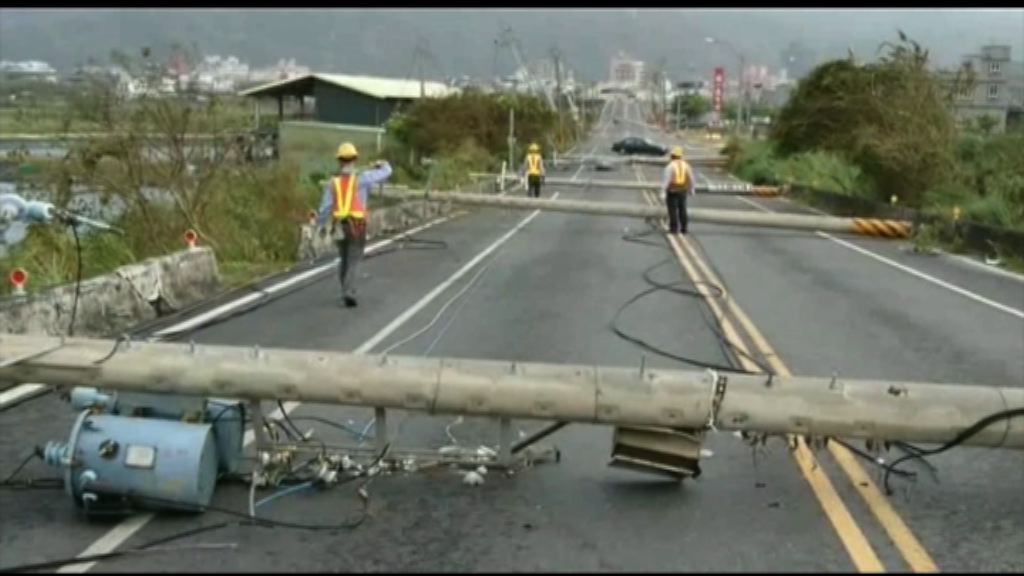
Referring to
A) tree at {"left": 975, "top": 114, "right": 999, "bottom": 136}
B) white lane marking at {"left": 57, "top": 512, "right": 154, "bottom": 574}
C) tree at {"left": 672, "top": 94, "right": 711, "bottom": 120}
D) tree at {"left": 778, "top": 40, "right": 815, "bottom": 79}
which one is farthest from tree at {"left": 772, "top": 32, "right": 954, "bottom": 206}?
tree at {"left": 672, "top": 94, "right": 711, "bottom": 120}

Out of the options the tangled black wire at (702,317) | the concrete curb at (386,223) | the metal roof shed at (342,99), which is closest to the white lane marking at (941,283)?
the tangled black wire at (702,317)

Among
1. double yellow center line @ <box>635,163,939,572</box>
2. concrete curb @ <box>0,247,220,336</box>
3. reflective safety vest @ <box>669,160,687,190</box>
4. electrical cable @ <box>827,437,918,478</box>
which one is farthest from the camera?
reflective safety vest @ <box>669,160,687,190</box>

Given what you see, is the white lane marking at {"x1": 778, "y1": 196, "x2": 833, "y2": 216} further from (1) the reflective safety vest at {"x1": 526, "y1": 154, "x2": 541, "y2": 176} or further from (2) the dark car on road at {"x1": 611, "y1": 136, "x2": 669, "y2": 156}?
(2) the dark car on road at {"x1": 611, "y1": 136, "x2": 669, "y2": 156}

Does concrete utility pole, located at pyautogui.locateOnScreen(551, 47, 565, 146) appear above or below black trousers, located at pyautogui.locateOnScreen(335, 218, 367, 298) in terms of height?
above

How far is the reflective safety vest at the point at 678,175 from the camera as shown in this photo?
23.0m

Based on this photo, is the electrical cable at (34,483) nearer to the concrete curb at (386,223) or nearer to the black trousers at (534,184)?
the concrete curb at (386,223)

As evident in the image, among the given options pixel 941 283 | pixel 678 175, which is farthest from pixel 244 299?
pixel 678 175

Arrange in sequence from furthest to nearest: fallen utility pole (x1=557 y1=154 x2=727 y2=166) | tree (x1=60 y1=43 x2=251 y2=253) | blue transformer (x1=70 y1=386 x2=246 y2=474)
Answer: fallen utility pole (x1=557 y1=154 x2=727 y2=166) < tree (x1=60 y1=43 x2=251 y2=253) < blue transformer (x1=70 y1=386 x2=246 y2=474)

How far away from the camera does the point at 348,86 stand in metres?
77.1

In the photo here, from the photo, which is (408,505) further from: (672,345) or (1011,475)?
(672,345)

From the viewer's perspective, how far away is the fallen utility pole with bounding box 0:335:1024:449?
19.7 feet

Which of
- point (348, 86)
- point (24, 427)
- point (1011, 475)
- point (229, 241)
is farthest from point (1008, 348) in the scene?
point (348, 86)

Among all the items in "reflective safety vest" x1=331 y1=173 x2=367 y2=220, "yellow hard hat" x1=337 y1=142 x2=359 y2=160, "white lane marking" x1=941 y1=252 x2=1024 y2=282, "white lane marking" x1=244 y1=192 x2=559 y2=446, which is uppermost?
"yellow hard hat" x1=337 y1=142 x2=359 y2=160

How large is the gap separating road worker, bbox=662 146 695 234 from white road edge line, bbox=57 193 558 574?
3455 millimetres
